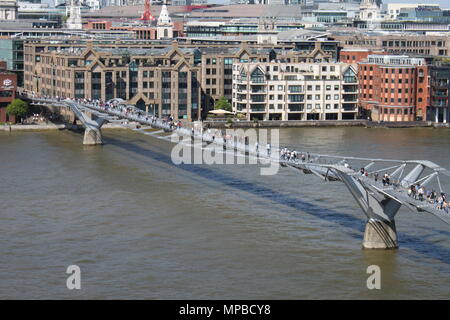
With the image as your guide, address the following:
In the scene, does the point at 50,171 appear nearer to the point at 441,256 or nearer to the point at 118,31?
the point at 441,256

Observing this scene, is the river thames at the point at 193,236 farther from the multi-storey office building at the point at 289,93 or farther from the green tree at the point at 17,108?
the multi-storey office building at the point at 289,93

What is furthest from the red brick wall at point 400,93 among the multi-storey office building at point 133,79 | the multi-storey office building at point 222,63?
the multi-storey office building at point 133,79

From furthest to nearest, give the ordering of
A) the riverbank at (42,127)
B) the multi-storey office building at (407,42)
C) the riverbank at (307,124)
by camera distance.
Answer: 1. the multi-storey office building at (407,42)
2. the riverbank at (307,124)
3. the riverbank at (42,127)

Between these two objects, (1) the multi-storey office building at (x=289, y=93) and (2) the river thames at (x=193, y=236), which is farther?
(1) the multi-storey office building at (x=289, y=93)

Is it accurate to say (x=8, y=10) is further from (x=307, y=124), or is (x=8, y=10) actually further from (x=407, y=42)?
(x=307, y=124)

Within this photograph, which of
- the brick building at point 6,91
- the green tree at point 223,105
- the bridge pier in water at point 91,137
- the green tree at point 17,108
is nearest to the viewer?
the bridge pier in water at point 91,137

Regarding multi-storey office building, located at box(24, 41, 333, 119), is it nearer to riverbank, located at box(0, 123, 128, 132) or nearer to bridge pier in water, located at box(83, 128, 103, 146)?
riverbank, located at box(0, 123, 128, 132)

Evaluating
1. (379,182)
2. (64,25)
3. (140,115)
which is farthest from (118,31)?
(379,182)
